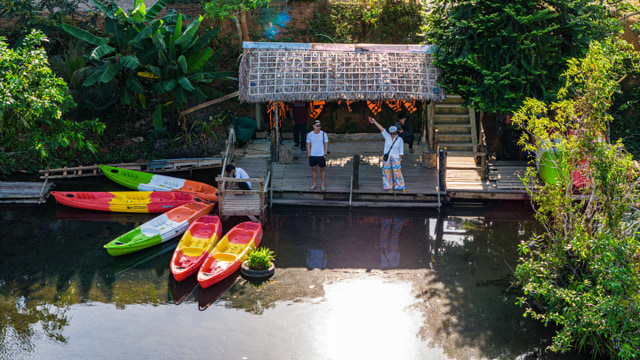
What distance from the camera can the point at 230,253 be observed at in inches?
467

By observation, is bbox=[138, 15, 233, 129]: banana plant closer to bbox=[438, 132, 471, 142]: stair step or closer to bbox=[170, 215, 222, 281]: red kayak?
bbox=[170, 215, 222, 281]: red kayak

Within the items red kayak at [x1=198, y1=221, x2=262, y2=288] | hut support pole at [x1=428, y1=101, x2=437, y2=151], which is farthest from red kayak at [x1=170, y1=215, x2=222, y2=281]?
hut support pole at [x1=428, y1=101, x2=437, y2=151]

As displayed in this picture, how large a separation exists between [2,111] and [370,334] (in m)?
9.45

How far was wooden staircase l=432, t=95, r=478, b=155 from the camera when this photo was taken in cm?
1745

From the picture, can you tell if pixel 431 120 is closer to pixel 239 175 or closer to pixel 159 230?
pixel 239 175

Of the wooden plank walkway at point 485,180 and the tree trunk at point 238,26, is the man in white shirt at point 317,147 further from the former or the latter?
the tree trunk at point 238,26

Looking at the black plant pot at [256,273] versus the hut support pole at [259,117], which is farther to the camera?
the hut support pole at [259,117]

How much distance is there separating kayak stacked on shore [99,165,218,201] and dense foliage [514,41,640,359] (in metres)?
8.75

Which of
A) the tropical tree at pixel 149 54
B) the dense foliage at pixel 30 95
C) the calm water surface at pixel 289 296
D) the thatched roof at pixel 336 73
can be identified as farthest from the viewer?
the tropical tree at pixel 149 54

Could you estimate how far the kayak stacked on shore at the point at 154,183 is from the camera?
15469 millimetres

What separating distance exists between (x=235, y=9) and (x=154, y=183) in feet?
21.3

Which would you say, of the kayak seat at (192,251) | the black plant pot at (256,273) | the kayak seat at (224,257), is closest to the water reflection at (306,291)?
the black plant pot at (256,273)

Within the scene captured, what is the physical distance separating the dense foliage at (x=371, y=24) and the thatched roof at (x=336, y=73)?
4241mm

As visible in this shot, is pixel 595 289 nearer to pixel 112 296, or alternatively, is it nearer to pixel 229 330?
pixel 229 330
